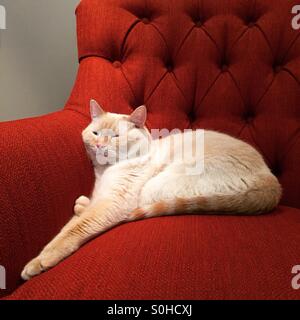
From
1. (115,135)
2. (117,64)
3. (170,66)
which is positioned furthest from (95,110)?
(170,66)

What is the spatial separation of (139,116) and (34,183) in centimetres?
46

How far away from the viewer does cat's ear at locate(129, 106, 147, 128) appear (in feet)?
3.14

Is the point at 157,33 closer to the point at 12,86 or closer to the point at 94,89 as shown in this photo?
the point at 94,89

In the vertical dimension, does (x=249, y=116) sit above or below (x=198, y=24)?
below

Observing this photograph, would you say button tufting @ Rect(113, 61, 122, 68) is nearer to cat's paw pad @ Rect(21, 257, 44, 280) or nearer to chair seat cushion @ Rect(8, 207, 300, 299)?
chair seat cushion @ Rect(8, 207, 300, 299)

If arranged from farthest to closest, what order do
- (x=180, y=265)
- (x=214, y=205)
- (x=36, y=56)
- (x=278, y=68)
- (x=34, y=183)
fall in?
(x=36, y=56) → (x=278, y=68) → (x=214, y=205) → (x=34, y=183) → (x=180, y=265)

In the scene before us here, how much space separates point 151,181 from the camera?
887 mm

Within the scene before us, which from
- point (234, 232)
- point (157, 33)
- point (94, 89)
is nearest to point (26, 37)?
point (94, 89)

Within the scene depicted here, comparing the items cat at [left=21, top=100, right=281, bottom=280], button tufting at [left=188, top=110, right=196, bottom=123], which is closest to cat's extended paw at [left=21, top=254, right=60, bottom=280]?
cat at [left=21, top=100, right=281, bottom=280]

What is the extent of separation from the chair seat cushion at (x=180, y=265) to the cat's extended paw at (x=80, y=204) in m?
0.16

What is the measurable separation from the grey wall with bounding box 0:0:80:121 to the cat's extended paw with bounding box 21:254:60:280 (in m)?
0.86

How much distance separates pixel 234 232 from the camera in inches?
24.4

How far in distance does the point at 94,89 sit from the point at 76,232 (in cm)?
55

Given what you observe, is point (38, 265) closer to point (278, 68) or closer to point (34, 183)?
point (34, 183)
